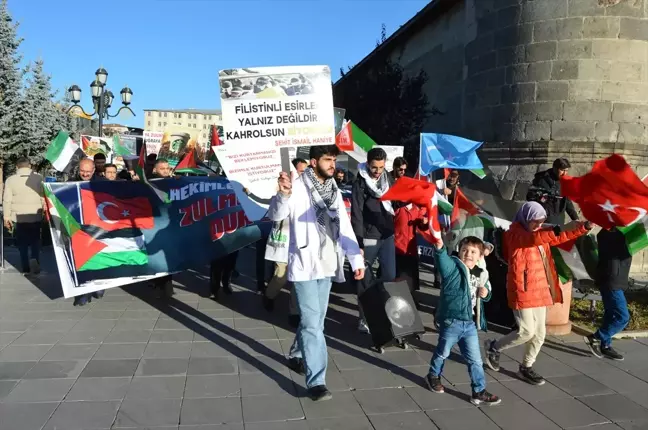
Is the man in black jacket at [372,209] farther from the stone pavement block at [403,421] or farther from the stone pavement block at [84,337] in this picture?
the stone pavement block at [84,337]

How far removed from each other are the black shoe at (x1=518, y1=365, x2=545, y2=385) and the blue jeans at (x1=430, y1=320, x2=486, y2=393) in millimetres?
570

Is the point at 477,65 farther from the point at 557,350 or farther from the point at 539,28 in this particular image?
the point at 557,350

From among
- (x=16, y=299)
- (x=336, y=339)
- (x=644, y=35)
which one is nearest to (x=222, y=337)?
(x=336, y=339)

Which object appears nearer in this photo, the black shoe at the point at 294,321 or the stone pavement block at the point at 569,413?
the stone pavement block at the point at 569,413

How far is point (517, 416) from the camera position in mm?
3871

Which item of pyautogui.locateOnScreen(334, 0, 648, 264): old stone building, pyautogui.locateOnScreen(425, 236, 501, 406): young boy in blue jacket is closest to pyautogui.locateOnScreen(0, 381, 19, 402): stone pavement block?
pyautogui.locateOnScreen(425, 236, 501, 406): young boy in blue jacket

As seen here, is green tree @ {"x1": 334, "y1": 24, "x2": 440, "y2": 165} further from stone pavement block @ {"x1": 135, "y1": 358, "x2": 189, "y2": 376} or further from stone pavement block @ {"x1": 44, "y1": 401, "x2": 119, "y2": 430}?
stone pavement block @ {"x1": 44, "y1": 401, "x2": 119, "y2": 430}

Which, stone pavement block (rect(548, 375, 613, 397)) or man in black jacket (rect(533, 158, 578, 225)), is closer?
stone pavement block (rect(548, 375, 613, 397))

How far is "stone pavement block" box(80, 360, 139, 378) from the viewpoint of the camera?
4438mm

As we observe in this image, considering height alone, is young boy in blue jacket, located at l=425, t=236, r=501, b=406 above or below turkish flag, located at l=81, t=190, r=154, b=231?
below

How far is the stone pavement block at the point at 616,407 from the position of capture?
3.91 meters

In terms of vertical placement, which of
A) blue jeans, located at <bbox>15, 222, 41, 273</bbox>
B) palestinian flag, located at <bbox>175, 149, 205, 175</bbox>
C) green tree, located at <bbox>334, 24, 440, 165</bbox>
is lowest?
blue jeans, located at <bbox>15, 222, 41, 273</bbox>

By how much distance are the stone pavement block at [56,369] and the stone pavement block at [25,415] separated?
56cm

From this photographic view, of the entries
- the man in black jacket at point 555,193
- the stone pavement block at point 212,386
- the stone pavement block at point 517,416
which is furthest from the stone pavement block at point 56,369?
the man in black jacket at point 555,193
